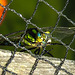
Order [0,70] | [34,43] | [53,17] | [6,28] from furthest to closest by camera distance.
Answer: [53,17] → [6,28] → [34,43] → [0,70]

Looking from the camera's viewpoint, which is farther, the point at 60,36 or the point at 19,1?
the point at 19,1

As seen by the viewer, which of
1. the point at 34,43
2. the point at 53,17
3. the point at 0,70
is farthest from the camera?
the point at 53,17

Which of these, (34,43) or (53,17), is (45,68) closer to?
(34,43)

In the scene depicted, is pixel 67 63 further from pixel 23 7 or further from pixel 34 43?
pixel 23 7

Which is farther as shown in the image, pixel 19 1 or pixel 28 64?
pixel 19 1

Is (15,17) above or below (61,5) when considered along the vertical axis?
below

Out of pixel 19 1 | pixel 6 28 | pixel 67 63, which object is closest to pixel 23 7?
pixel 19 1

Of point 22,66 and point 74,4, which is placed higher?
point 74,4

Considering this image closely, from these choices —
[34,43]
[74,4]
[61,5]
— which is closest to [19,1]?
[61,5]

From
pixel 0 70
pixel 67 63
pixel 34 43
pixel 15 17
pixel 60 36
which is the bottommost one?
pixel 0 70
